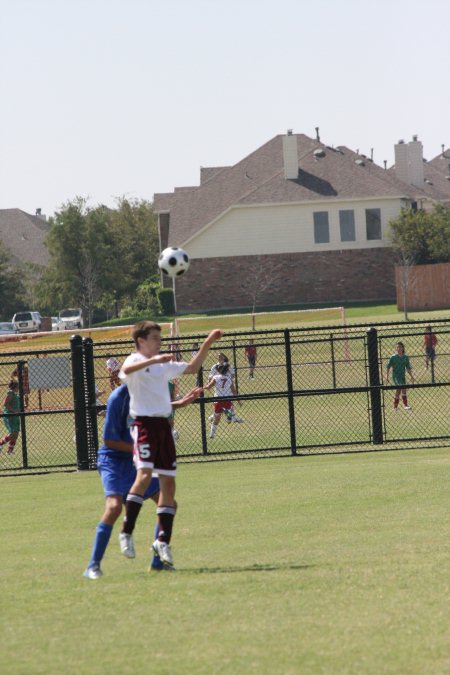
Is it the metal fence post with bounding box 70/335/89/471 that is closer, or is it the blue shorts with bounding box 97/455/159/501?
the blue shorts with bounding box 97/455/159/501

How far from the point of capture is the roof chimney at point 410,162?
256 feet

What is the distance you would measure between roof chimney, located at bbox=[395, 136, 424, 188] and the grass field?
218ft

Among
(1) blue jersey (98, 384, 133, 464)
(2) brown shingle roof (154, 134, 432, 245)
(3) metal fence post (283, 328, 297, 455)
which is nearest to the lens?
(1) blue jersey (98, 384, 133, 464)

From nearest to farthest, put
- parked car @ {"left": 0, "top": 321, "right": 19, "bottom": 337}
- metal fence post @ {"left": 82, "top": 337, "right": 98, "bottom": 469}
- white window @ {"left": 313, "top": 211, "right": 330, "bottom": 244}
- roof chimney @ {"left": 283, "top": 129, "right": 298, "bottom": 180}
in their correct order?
metal fence post @ {"left": 82, "top": 337, "right": 98, "bottom": 469} → parked car @ {"left": 0, "top": 321, "right": 19, "bottom": 337} → white window @ {"left": 313, "top": 211, "right": 330, "bottom": 244} → roof chimney @ {"left": 283, "top": 129, "right": 298, "bottom": 180}

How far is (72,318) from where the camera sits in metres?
68.0

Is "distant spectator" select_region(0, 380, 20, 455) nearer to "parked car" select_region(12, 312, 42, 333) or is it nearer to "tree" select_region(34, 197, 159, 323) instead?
"parked car" select_region(12, 312, 42, 333)

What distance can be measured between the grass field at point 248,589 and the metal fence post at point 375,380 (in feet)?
16.2

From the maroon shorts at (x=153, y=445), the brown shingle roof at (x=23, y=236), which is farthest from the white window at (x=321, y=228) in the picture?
the maroon shorts at (x=153, y=445)

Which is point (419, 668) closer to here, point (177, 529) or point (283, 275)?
point (177, 529)

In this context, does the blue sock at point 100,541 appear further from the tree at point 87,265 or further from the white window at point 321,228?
the tree at point 87,265

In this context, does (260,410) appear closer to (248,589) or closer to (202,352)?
(202,352)

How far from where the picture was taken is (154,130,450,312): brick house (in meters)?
64.8

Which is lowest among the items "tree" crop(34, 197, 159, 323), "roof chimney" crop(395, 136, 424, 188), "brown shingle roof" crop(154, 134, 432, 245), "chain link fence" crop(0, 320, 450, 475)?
"chain link fence" crop(0, 320, 450, 475)

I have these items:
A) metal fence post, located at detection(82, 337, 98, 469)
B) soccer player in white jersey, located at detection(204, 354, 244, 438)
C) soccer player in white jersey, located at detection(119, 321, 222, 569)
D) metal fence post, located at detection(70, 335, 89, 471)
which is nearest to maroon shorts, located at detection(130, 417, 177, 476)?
soccer player in white jersey, located at detection(119, 321, 222, 569)
